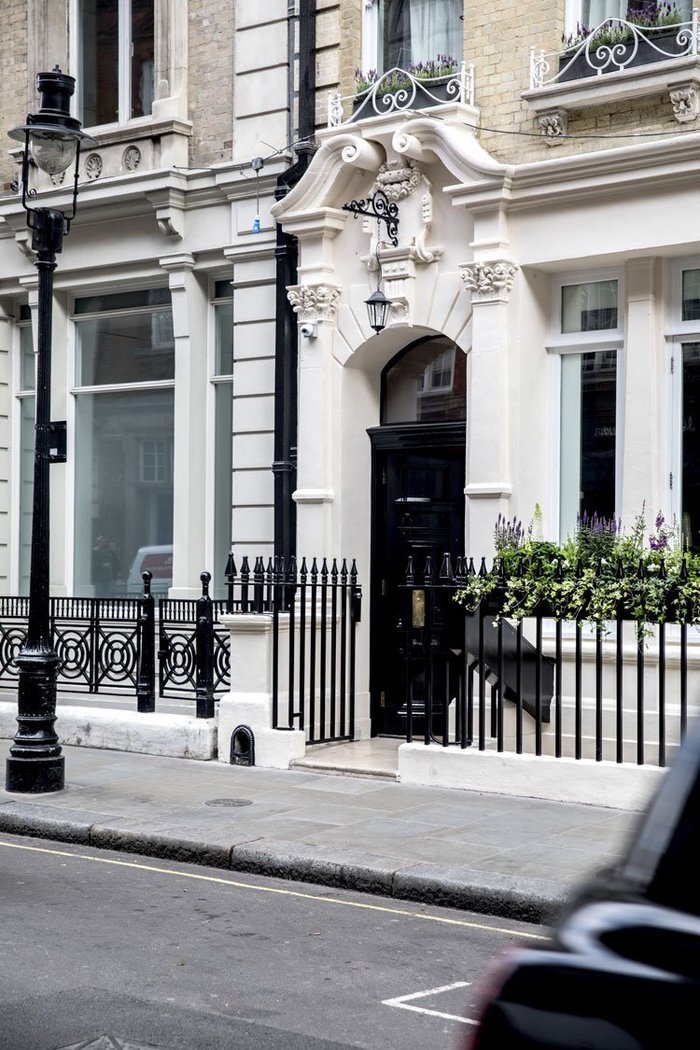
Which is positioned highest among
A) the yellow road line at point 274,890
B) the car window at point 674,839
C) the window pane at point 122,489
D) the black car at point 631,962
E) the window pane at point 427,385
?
the window pane at point 427,385

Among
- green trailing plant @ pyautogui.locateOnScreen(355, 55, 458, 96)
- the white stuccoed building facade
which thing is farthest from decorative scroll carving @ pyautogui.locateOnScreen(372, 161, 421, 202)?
green trailing plant @ pyautogui.locateOnScreen(355, 55, 458, 96)

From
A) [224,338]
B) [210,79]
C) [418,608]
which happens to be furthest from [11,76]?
[418,608]

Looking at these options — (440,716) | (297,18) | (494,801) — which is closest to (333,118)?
(297,18)

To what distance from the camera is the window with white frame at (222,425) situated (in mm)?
15578

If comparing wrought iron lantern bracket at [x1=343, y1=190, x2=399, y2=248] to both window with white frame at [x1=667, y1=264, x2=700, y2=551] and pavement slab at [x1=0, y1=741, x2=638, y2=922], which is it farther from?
pavement slab at [x1=0, y1=741, x2=638, y2=922]

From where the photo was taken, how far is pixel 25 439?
17.4 m

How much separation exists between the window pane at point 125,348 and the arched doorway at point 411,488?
3.21 meters

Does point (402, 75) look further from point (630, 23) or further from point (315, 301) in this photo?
point (630, 23)

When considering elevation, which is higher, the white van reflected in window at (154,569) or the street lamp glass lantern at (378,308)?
the street lamp glass lantern at (378,308)

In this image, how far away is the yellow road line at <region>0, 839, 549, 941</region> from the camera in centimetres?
771

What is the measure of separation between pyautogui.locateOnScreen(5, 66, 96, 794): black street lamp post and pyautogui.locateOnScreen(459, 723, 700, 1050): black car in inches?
351

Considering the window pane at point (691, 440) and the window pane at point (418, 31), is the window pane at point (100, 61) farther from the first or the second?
the window pane at point (691, 440)

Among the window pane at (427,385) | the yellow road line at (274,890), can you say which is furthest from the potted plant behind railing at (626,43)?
the yellow road line at (274,890)

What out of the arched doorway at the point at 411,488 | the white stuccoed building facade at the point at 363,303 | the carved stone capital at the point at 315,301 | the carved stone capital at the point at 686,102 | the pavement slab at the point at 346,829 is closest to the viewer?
the pavement slab at the point at 346,829
